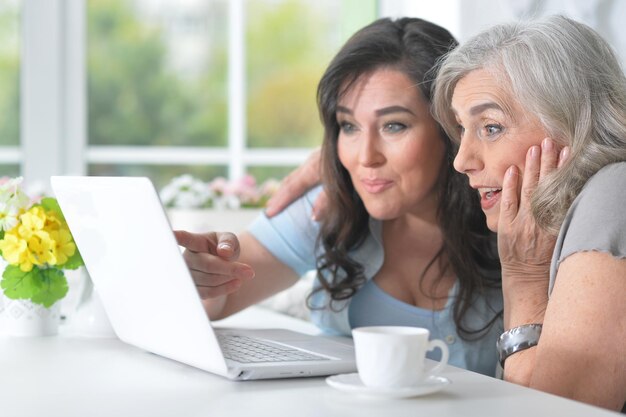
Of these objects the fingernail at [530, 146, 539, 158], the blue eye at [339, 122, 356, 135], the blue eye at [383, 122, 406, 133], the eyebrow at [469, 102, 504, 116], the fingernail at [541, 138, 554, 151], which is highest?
the eyebrow at [469, 102, 504, 116]

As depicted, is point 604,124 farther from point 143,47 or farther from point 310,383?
point 143,47

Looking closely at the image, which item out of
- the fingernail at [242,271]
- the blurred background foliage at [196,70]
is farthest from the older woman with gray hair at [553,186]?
the blurred background foliage at [196,70]

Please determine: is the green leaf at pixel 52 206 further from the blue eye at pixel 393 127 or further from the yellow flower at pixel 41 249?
the blue eye at pixel 393 127

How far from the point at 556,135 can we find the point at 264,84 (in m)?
4.62

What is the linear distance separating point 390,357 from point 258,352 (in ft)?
1.11

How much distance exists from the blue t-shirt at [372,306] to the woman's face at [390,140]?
0.14 meters

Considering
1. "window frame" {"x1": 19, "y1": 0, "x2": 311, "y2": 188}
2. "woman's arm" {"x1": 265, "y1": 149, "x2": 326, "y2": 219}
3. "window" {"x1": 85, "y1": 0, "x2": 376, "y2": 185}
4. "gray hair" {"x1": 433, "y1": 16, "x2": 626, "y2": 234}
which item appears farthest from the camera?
"window" {"x1": 85, "y1": 0, "x2": 376, "y2": 185}

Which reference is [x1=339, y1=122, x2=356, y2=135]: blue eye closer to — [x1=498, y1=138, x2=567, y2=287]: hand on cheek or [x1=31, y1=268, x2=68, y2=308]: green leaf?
[x1=498, y1=138, x2=567, y2=287]: hand on cheek

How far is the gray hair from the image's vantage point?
1321 millimetres

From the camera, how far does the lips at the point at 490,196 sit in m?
1.47

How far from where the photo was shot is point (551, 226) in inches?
53.9

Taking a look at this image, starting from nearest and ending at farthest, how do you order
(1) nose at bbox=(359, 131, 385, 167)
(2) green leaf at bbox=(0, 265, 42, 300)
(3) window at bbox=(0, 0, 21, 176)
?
(2) green leaf at bbox=(0, 265, 42, 300) → (1) nose at bbox=(359, 131, 385, 167) → (3) window at bbox=(0, 0, 21, 176)

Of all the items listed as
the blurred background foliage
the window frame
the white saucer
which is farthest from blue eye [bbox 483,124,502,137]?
the blurred background foliage

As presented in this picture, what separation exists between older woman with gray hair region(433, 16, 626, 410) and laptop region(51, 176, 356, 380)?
28 centimetres
